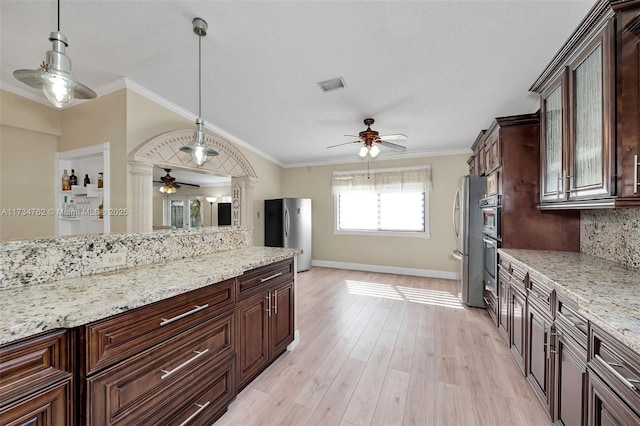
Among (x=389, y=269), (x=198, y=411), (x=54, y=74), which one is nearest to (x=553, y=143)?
(x=198, y=411)

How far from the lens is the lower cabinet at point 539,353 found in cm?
151

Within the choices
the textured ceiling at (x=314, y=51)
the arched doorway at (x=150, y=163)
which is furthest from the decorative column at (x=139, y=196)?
the textured ceiling at (x=314, y=51)

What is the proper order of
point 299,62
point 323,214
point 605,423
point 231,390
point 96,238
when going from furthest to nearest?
point 323,214 → point 299,62 → point 231,390 → point 96,238 → point 605,423

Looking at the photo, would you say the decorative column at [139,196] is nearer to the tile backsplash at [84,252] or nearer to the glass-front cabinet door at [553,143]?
the tile backsplash at [84,252]

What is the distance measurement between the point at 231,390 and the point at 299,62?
2.60 metres

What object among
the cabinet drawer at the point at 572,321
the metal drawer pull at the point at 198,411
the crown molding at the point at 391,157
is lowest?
the metal drawer pull at the point at 198,411

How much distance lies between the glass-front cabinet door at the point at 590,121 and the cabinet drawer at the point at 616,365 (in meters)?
0.82

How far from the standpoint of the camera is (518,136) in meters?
2.47

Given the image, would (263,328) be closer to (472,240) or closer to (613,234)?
(613,234)

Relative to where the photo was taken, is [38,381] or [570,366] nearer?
[38,381]

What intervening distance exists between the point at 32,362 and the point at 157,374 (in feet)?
1.63

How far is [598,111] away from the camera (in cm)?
144

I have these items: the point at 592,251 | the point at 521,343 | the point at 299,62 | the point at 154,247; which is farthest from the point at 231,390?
the point at 592,251

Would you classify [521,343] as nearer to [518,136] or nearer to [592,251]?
[592,251]
